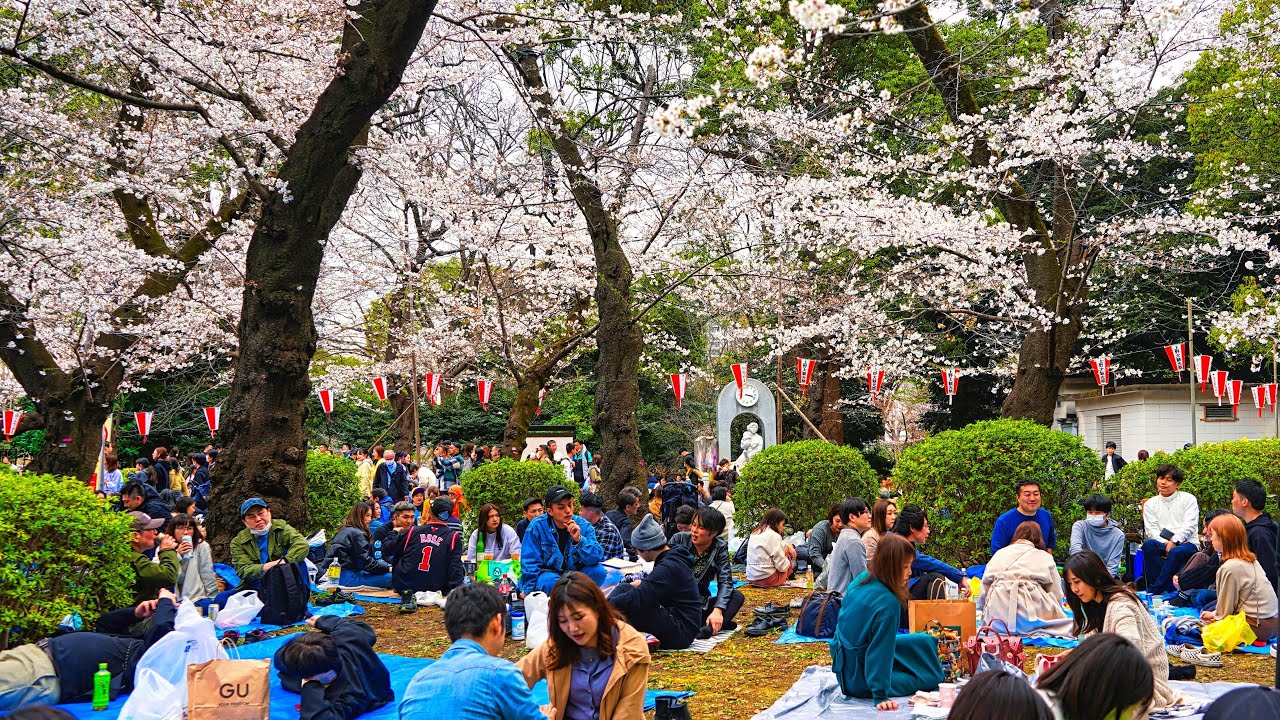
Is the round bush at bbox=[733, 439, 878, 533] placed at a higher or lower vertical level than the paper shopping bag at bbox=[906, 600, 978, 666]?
higher

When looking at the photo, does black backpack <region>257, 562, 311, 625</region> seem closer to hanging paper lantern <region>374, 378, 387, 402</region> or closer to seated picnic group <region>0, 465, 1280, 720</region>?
seated picnic group <region>0, 465, 1280, 720</region>

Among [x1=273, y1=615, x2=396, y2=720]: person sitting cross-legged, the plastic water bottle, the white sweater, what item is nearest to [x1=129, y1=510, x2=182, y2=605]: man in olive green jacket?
[x1=273, y1=615, x2=396, y2=720]: person sitting cross-legged

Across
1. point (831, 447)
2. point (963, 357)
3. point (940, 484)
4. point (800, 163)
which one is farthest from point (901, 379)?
point (940, 484)

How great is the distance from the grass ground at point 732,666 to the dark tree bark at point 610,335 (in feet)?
15.3

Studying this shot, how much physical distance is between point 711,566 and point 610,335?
6.07m

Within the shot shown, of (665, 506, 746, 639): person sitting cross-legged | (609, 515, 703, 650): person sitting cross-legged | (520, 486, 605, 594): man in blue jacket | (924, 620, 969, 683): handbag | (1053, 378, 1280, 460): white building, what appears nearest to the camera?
(924, 620, 969, 683): handbag

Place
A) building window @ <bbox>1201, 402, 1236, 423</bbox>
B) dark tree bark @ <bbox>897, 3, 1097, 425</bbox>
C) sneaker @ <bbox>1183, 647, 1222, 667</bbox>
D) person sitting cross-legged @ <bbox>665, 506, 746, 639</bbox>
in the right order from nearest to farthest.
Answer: sneaker @ <bbox>1183, 647, 1222, 667</bbox>, person sitting cross-legged @ <bbox>665, 506, 746, 639</bbox>, dark tree bark @ <bbox>897, 3, 1097, 425</bbox>, building window @ <bbox>1201, 402, 1236, 423</bbox>

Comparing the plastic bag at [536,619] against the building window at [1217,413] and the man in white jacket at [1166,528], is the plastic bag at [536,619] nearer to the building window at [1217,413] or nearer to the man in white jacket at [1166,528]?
the man in white jacket at [1166,528]

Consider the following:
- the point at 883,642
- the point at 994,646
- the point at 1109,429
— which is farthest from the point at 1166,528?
the point at 1109,429

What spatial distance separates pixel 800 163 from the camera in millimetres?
18750

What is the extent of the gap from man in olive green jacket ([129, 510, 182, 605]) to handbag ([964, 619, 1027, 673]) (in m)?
5.95

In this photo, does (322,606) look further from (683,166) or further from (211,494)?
(683,166)

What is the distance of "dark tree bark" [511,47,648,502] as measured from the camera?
1356 centimetres

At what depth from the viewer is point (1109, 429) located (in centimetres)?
2816
